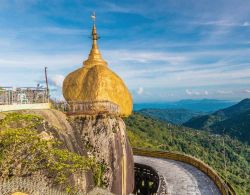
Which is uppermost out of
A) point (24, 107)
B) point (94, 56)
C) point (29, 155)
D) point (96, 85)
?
point (94, 56)

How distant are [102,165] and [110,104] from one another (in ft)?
16.0

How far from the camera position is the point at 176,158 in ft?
117

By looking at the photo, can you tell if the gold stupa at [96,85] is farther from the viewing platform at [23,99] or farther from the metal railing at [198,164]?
the metal railing at [198,164]

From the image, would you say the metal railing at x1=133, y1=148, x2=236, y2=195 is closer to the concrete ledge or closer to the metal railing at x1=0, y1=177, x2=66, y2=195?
the metal railing at x1=0, y1=177, x2=66, y2=195

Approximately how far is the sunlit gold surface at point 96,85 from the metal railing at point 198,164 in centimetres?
807

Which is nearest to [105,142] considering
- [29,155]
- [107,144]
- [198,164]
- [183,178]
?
[107,144]

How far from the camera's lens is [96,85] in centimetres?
2733

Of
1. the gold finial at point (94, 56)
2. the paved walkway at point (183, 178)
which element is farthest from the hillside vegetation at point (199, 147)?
the gold finial at point (94, 56)

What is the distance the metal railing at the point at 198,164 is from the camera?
22.7m

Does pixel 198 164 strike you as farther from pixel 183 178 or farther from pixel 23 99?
pixel 23 99

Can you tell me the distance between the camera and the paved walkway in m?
24.1

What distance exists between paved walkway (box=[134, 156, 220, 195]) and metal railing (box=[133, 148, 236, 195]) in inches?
15.0

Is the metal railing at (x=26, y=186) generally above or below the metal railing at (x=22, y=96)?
below

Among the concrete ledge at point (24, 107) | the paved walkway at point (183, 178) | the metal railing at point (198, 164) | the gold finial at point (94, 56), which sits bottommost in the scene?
the paved walkway at point (183, 178)
